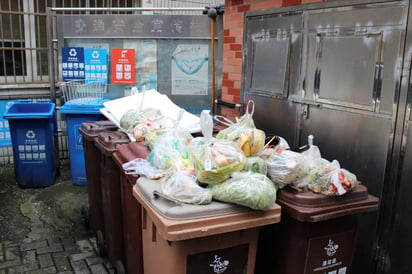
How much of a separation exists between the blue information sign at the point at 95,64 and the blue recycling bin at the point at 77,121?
536 millimetres

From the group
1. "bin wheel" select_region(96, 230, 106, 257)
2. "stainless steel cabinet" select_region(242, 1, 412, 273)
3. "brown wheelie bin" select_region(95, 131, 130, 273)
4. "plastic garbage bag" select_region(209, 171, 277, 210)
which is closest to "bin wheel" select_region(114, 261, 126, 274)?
"brown wheelie bin" select_region(95, 131, 130, 273)

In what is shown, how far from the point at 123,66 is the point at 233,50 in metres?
2.34

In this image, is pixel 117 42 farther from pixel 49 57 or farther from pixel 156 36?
pixel 49 57

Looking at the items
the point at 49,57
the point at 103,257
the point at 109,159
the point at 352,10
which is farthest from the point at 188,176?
the point at 49,57

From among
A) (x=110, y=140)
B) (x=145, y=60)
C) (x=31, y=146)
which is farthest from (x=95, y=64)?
(x=110, y=140)

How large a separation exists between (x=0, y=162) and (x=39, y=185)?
1388 millimetres

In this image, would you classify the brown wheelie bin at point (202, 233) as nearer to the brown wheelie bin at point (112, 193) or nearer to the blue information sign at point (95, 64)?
the brown wheelie bin at point (112, 193)

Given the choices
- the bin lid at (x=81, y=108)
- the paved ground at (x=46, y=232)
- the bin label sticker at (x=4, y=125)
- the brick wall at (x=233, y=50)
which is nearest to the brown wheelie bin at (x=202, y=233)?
the paved ground at (x=46, y=232)

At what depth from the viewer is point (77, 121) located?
5574mm

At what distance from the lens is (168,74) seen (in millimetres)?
6312

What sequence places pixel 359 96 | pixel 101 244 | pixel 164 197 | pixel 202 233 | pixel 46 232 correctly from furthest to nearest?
1. pixel 46 232
2. pixel 101 244
3. pixel 359 96
4. pixel 164 197
5. pixel 202 233

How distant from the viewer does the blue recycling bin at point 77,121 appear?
5488 mm

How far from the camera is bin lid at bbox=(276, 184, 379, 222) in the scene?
221cm

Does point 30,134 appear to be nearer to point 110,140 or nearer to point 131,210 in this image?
point 110,140
